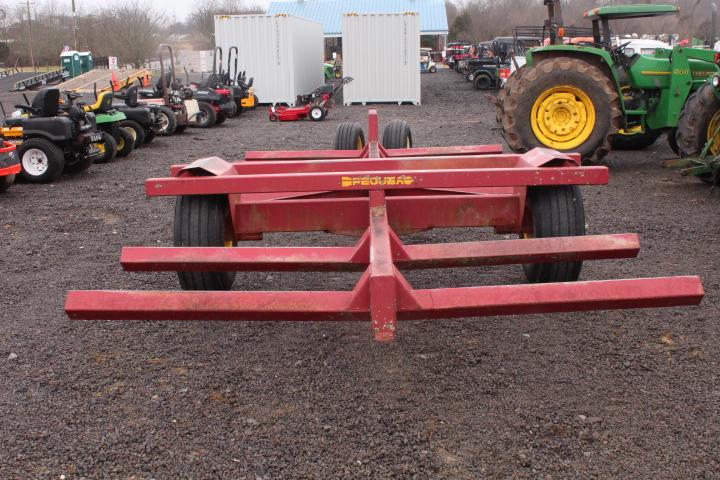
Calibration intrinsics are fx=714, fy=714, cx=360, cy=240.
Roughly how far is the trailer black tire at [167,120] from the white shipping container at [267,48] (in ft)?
23.5

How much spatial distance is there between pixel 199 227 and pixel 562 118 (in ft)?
19.0

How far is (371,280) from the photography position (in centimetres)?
249

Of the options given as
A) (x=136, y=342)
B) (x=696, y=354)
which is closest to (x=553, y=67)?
(x=696, y=354)

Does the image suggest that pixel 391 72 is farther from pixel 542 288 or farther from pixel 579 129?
pixel 542 288

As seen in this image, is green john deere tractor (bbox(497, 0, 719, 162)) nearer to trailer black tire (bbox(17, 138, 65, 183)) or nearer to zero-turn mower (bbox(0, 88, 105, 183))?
zero-turn mower (bbox(0, 88, 105, 183))

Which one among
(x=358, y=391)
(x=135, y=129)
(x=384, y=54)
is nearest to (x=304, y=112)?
(x=384, y=54)

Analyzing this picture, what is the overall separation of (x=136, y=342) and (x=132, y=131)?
8.87 m

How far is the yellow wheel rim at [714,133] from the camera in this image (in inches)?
292

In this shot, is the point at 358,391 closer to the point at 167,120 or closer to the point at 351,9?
the point at 167,120

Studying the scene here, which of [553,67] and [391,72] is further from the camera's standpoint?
[391,72]

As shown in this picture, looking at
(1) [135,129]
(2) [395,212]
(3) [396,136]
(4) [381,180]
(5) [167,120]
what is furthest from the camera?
(5) [167,120]

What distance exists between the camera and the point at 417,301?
8.49ft

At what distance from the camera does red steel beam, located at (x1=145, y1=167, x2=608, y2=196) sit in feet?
11.4

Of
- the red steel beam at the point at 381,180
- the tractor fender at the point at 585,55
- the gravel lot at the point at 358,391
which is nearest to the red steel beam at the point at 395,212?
the red steel beam at the point at 381,180
